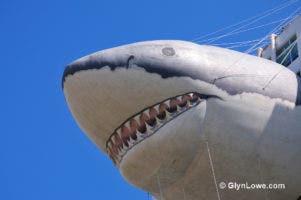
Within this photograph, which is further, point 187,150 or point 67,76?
point 67,76

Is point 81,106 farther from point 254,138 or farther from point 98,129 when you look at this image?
point 254,138

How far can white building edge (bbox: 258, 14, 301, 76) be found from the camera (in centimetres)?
1478

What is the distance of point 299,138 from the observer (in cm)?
981

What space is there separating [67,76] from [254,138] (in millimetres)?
3054

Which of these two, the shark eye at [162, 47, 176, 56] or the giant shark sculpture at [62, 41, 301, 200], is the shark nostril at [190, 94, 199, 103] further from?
the shark eye at [162, 47, 176, 56]

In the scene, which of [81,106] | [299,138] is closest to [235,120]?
[299,138]

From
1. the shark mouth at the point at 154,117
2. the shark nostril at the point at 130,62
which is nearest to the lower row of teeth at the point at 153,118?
the shark mouth at the point at 154,117

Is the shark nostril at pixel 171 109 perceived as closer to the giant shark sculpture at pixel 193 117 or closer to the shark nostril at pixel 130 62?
the giant shark sculpture at pixel 193 117

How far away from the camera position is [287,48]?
15250 millimetres

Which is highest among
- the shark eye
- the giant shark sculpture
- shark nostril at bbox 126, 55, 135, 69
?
the shark eye

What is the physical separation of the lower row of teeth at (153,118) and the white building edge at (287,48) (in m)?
5.01

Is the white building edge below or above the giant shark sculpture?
above

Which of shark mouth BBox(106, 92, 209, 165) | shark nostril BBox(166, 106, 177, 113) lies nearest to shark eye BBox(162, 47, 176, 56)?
shark mouth BBox(106, 92, 209, 165)

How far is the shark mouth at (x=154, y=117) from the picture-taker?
31.6 ft
